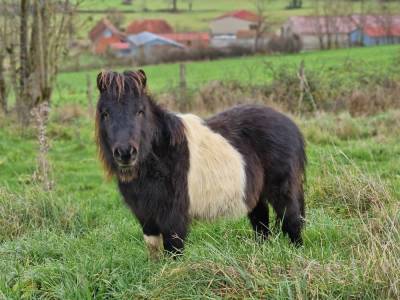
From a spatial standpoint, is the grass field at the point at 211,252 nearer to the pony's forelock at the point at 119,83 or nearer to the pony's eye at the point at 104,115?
the pony's eye at the point at 104,115

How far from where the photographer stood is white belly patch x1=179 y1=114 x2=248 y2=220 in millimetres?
4770

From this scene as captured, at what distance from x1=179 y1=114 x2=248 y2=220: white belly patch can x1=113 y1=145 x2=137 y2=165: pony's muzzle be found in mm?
814

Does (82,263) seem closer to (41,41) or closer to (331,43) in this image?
(41,41)

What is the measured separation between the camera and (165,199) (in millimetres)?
4520

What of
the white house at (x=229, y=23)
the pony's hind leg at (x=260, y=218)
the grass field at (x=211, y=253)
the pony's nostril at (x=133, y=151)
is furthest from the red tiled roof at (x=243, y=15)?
the pony's nostril at (x=133, y=151)

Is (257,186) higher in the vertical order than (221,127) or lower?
lower

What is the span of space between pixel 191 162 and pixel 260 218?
134cm

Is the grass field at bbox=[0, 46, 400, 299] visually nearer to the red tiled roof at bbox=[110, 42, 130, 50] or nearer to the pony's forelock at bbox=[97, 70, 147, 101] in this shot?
the pony's forelock at bbox=[97, 70, 147, 101]

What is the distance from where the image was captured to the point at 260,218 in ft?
18.5

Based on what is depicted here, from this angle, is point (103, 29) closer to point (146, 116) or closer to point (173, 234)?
point (146, 116)

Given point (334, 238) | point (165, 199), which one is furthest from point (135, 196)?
point (334, 238)

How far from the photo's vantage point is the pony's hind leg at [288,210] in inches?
207

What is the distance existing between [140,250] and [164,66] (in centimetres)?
3426

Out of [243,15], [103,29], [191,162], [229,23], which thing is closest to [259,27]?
[229,23]
